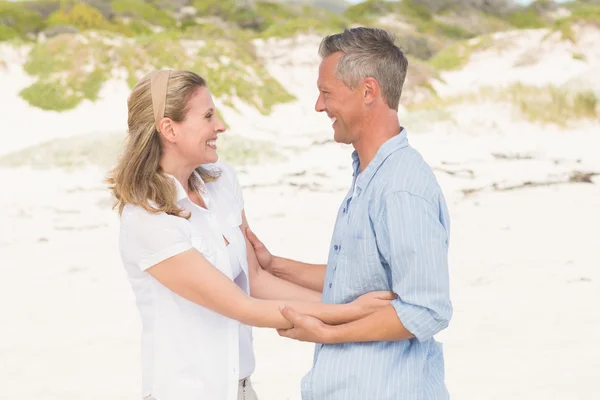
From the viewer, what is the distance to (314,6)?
874 inches

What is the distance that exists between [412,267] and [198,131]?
34.9 inches

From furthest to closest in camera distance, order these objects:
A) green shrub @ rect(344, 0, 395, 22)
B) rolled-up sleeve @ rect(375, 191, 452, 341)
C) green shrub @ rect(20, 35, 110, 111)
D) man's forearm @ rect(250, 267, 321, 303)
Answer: green shrub @ rect(344, 0, 395, 22), green shrub @ rect(20, 35, 110, 111), man's forearm @ rect(250, 267, 321, 303), rolled-up sleeve @ rect(375, 191, 452, 341)

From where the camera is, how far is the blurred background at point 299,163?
580cm

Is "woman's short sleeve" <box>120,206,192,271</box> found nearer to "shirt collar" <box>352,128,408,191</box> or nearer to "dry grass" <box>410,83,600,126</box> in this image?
"shirt collar" <box>352,128,408,191</box>

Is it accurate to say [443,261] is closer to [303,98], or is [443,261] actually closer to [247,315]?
[247,315]

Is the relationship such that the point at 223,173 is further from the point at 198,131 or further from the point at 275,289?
the point at 275,289

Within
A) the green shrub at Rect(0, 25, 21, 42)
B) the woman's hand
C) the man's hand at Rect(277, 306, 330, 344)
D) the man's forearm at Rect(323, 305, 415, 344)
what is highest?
the woman's hand

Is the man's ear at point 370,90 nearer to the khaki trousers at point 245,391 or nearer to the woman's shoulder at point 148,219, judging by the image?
the woman's shoulder at point 148,219

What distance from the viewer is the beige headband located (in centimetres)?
261

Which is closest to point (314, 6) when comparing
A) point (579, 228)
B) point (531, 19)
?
point (531, 19)

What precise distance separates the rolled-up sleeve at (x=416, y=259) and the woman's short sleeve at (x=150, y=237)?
62 centimetres

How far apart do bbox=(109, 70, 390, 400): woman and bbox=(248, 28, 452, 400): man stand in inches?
4.0

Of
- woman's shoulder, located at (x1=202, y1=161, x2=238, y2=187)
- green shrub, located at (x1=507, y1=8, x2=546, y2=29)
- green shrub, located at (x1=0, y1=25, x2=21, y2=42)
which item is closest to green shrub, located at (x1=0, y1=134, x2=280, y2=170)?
green shrub, located at (x1=0, y1=25, x2=21, y2=42)

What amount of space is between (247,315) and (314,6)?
67.0 feet
